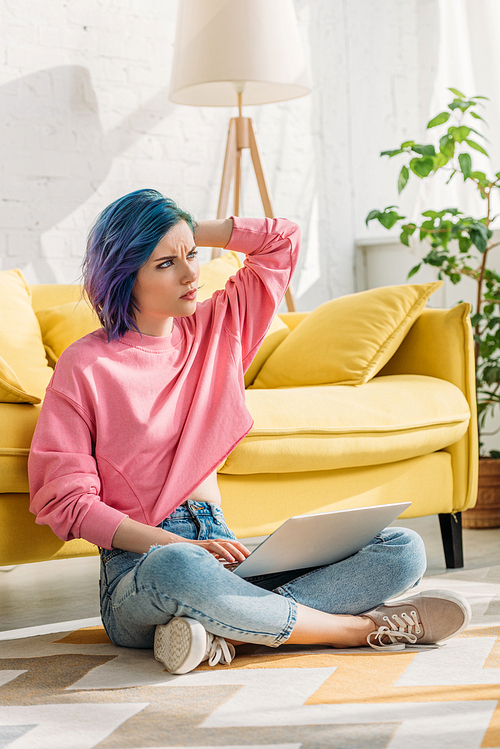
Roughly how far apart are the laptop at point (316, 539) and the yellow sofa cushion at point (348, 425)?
40cm

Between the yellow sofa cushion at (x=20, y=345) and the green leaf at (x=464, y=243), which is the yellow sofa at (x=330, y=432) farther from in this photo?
the green leaf at (x=464, y=243)

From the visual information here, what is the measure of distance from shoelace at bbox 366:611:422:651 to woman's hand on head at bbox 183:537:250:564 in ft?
0.85

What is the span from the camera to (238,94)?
2912 millimetres

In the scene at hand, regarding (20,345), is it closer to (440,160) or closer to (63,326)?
(63,326)

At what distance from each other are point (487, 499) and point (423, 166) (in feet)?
3.55

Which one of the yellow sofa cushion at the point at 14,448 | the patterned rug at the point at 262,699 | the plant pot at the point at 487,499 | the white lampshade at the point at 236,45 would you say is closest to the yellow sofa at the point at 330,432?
the yellow sofa cushion at the point at 14,448

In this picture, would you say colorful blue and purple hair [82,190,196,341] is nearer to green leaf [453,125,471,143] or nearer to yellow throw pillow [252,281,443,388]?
yellow throw pillow [252,281,443,388]

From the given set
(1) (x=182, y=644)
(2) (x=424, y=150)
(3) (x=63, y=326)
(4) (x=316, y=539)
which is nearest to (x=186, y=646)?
(1) (x=182, y=644)

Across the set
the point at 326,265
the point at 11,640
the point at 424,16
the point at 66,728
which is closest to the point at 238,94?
the point at 326,265

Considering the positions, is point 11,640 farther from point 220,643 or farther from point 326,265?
point 326,265

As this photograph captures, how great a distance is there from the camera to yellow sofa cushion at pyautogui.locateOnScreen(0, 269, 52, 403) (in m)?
1.58

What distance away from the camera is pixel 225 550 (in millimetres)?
1263

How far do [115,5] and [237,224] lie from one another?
1.84m

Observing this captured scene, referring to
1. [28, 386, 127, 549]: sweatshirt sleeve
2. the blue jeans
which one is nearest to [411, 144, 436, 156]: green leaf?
the blue jeans
